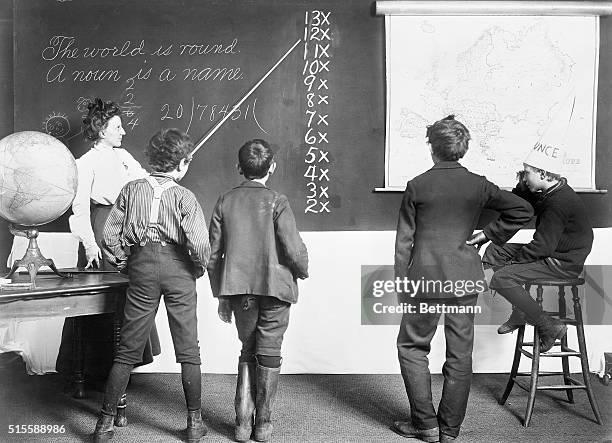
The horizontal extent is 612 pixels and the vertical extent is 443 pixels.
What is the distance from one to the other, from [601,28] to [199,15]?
2122mm

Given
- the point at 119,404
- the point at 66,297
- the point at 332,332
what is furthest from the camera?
the point at 332,332

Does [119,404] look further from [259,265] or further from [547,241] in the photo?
[547,241]

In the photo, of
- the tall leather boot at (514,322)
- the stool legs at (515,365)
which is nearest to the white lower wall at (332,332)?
the tall leather boot at (514,322)

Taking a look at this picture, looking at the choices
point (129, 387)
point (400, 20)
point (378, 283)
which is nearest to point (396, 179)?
point (378, 283)

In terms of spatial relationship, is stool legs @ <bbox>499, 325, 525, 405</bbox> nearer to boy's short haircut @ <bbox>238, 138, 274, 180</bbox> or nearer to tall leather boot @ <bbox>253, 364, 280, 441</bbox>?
tall leather boot @ <bbox>253, 364, 280, 441</bbox>

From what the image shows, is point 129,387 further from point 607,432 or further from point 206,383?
point 607,432

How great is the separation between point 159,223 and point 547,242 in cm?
188

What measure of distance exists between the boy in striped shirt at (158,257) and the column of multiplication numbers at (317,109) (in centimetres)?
97

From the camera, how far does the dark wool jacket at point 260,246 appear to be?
2.86 metres

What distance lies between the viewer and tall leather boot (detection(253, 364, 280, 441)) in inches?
114

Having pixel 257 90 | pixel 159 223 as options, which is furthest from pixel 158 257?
pixel 257 90

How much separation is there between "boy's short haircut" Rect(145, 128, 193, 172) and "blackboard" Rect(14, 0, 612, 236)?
74 cm

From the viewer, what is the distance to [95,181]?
3443 mm

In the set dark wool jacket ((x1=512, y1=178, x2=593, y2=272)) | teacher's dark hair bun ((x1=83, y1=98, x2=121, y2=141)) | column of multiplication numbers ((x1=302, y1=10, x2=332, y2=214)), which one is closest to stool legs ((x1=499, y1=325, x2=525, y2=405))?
dark wool jacket ((x1=512, y1=178, x2=593, y2=272))
